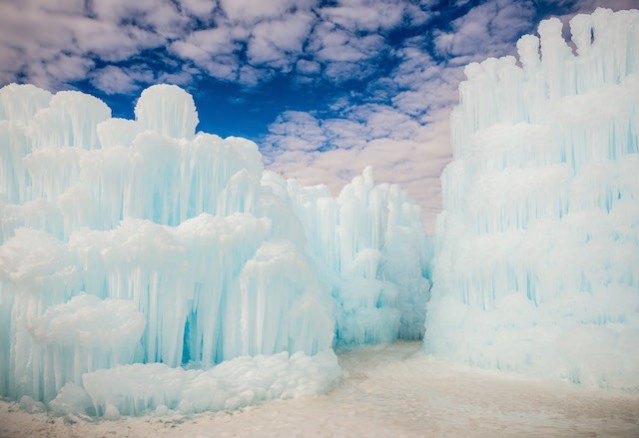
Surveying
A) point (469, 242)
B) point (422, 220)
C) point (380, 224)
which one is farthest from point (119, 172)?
point (422, 220)

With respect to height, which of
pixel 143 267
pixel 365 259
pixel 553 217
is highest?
pixel 553 217

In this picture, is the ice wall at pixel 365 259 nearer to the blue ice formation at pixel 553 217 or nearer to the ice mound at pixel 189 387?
the blue ice formation at pixel 553 217

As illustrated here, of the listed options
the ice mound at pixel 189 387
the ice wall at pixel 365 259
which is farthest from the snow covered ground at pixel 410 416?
the ice wall at pixel 365 259

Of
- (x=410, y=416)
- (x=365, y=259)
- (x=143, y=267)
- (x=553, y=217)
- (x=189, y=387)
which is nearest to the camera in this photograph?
(x=410, y=416)

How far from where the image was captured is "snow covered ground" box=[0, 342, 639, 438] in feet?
27.7

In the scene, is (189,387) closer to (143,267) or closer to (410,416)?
(143,267)

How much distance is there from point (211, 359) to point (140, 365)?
2034 millimetres

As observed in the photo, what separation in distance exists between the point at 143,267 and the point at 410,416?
6962 millimetres

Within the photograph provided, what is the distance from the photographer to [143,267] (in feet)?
34.0

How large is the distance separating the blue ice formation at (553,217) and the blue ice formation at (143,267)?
6.24m

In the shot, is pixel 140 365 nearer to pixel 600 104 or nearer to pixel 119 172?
pixel 119 172

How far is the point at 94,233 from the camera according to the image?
405 inches

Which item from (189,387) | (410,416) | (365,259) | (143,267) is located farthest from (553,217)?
(143,267)

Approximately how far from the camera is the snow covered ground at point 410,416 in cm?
843
